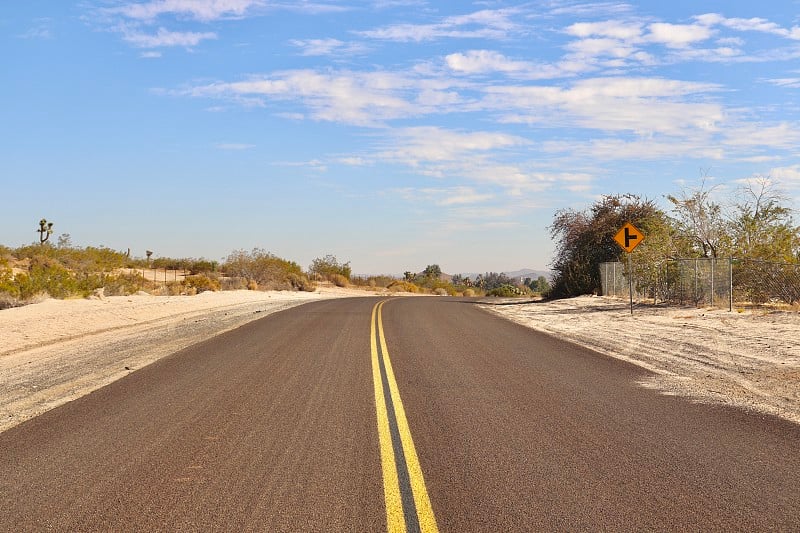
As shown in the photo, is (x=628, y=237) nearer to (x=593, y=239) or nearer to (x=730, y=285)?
(x=730, y=285)

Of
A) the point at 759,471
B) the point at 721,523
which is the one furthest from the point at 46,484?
the point at 759,471

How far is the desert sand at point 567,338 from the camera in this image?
10.9 m

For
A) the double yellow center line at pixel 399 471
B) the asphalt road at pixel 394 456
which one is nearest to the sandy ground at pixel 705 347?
the asphalt road at pixel 394 456

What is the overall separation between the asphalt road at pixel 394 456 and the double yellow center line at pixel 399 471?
0.02 m

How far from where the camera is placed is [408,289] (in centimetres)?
8319

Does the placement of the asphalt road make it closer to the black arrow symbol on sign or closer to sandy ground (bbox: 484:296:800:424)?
sandy ground (bbox: 484:296:800:424)

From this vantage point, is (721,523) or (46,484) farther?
(46,484)

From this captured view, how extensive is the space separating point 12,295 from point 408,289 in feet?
183

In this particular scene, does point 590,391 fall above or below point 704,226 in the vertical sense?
below

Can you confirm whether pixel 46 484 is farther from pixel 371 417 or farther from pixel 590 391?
pixel 590 391

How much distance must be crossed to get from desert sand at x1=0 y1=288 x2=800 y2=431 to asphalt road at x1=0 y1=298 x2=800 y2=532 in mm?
947

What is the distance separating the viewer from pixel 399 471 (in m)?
6.43

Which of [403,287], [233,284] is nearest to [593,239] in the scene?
[233,284]

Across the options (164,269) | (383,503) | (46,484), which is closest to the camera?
(383,503)
